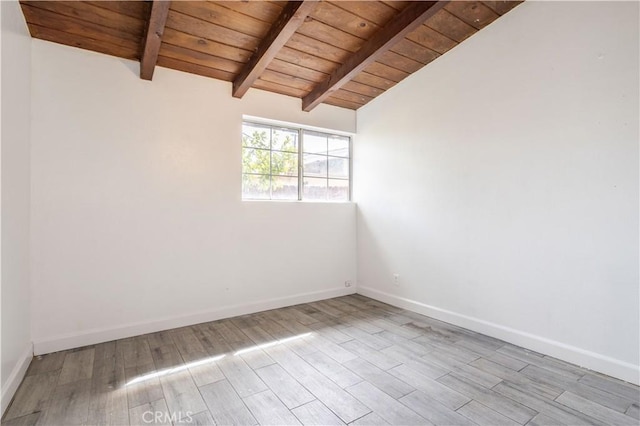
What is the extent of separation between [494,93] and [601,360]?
2.30 meters

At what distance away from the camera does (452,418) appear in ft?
5.70

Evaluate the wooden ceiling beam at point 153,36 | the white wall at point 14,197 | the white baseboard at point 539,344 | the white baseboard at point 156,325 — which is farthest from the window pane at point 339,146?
the white wall at point 14,197

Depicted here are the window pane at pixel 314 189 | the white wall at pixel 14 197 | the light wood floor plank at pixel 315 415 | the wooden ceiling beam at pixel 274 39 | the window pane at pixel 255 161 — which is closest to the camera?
the light wood floor plank at pixel 315 415

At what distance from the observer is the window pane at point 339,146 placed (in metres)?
4.27

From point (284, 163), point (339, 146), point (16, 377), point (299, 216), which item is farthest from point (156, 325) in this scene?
point (339, 146)

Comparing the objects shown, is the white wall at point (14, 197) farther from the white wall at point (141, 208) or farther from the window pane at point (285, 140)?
the window pane at point (285, 140)

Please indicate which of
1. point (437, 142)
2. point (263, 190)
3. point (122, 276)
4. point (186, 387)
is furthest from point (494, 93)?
point (122, 276)

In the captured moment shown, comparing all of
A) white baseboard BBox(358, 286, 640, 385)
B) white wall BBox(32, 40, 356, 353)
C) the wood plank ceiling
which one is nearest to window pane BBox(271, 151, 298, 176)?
white wall BBox(32, 40, 356, 353)

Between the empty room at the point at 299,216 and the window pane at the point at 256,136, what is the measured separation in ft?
0.08

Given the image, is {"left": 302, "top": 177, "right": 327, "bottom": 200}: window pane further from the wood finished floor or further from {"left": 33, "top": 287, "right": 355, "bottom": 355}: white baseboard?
the wood finished floor

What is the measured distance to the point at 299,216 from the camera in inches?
150

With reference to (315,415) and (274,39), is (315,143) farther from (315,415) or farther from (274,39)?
(315,415)

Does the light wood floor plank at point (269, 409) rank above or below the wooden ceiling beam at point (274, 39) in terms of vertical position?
below

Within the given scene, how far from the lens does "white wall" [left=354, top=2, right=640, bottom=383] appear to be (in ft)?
7.16
